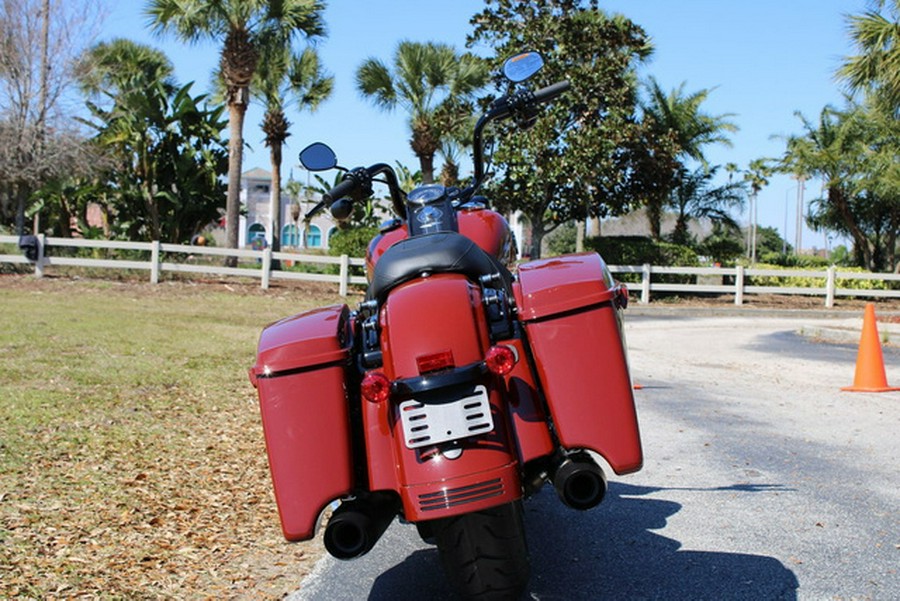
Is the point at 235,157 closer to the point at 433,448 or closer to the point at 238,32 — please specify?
the point at 238,32

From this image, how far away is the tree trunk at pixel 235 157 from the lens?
84.6ft

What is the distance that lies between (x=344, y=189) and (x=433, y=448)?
1702 millimetres

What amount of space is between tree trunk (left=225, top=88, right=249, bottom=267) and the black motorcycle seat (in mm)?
A: 22655

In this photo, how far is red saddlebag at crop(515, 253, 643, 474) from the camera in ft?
10.9

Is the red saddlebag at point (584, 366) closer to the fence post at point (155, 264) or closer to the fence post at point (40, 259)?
the fence post at point (155, 264)

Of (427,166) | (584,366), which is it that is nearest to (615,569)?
(584,366)

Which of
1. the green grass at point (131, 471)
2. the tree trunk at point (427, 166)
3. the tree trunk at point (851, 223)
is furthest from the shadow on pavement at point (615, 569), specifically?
the tree trunk at point (851, 223)

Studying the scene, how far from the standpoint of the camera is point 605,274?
11.7 feet

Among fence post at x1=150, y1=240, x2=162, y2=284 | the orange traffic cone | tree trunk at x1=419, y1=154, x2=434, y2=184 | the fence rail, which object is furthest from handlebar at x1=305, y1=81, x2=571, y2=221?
tree trunk at x1=419, y1=154, x2=434, y2=184

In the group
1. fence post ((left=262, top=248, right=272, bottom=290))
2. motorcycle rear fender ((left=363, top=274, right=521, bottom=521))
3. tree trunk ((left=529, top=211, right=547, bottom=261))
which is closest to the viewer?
motorcycle rear fender ((left=363, top=274, right=521, bottom=521))

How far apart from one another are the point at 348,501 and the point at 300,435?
27 centimetres

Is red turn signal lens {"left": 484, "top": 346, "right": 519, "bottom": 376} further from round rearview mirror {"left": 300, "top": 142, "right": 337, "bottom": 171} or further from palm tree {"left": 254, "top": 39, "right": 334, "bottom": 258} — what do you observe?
palm tree {"left": 254, "top": 39, "right": 334, "bottom": 258}

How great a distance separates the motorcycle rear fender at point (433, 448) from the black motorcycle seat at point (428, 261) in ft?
0.23

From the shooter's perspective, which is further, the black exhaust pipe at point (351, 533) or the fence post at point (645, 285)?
the fence post at point (645, 285)
